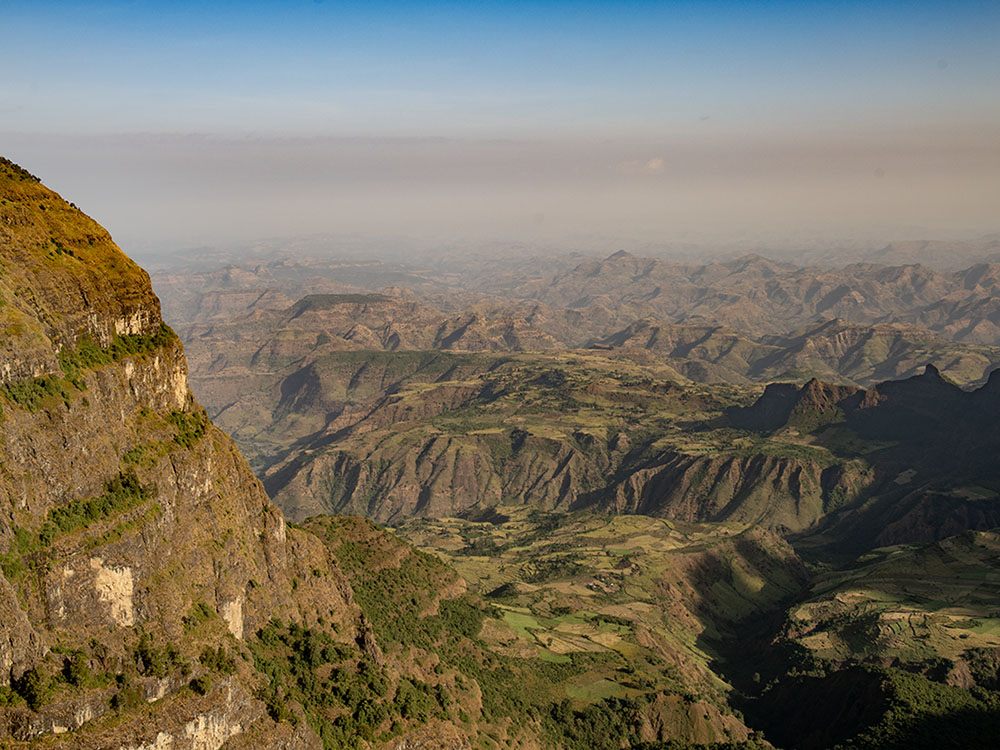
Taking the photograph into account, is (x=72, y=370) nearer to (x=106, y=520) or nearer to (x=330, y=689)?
(x=106, y=520)

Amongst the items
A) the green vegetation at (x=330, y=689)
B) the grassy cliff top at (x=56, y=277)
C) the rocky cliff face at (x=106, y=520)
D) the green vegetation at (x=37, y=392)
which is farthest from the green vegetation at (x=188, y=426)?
the green vegetation at (x=330, y=689)

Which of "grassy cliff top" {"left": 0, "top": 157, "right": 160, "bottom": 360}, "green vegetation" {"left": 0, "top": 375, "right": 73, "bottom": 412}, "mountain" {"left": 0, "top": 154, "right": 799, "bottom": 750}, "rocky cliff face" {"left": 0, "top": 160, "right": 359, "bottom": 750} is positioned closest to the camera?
"rocky cliff face" {"left": 0, "top": 160, "right": 359, "bottom": 750}

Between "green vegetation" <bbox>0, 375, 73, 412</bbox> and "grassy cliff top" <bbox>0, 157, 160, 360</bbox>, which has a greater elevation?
"grassy cliff top" <bbox>0, 157, 160, 360</bbox>

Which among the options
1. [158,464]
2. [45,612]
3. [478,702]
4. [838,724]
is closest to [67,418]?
[158,464]

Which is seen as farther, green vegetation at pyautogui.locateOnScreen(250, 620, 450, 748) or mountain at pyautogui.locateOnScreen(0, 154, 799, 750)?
green vegetation at pyautogui.locateOnScreen(250, 620, 450, 748)

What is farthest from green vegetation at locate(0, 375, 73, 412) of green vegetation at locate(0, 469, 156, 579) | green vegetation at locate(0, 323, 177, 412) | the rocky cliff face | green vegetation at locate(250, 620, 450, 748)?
green vegetation at locate(250, 620, 450, 748)

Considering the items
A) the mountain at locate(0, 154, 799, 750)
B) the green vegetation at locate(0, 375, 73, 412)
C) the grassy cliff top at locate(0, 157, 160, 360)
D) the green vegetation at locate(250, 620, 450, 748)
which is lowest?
the green vegetation at locate(250, 620, 450, 748)

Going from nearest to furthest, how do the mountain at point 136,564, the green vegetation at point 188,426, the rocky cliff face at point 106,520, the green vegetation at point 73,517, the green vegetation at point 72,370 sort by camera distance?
the green vegetation at point 73,517 → the rocky cliff face at point 106,520 → the mountain at point 136,564 → the green vegetation at point 72,370 → the green vegetation at point 188,426

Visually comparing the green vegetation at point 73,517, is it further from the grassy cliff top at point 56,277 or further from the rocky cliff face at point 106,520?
the grassy cliff top at point 56,277

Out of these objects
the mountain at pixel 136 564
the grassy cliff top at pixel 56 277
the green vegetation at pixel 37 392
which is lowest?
the mountain at pixel 136 564

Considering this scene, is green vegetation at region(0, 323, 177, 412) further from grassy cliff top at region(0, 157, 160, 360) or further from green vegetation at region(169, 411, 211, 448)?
green vegetation at region(169, 411, 211, 448)
